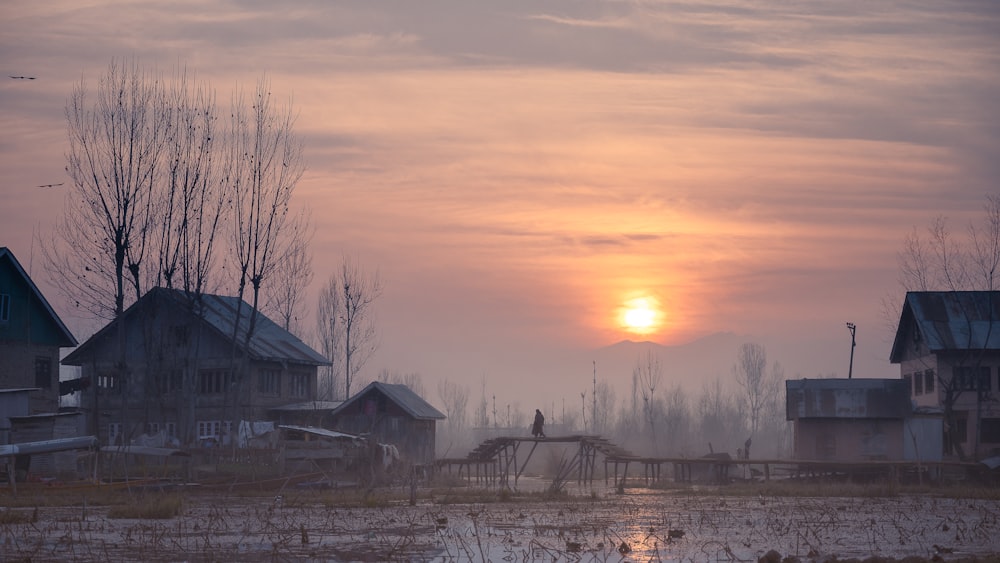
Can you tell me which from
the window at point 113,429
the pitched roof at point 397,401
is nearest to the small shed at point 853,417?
the pitched roof at point 397,401

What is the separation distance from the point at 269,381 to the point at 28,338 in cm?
1404

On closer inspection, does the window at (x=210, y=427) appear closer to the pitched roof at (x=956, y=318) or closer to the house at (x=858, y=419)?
the house at (x=858, y=419)

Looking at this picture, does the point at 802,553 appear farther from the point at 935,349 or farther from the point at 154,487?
the point at 935,349

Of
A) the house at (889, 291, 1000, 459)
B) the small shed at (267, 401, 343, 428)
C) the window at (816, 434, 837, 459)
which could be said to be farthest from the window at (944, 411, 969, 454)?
the small shed at (267, 401, 343, 428)

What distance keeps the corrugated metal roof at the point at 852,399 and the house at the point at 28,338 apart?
33692 mm

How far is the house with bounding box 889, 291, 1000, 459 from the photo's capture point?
54.5 m

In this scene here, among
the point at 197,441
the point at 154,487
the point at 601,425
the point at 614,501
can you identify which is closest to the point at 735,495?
the point at 614,501

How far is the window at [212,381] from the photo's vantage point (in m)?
57.7

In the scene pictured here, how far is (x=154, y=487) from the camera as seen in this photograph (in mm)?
35219

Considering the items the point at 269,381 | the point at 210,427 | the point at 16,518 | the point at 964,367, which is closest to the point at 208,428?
the point at 210,427

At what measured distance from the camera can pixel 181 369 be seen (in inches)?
2259

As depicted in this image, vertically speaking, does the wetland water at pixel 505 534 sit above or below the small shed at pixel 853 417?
below

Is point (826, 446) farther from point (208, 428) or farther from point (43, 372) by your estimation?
point (43, 372)

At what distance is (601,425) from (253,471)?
449 feet
